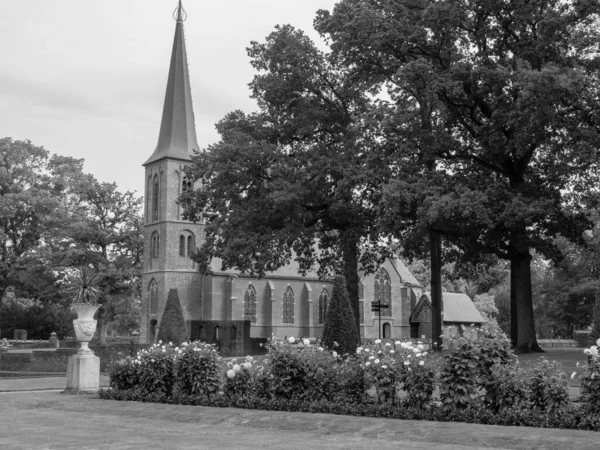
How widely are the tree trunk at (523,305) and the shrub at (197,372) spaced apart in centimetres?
1521

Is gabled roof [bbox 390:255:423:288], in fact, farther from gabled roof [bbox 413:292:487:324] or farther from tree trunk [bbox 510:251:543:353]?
tree trunk [bbox 510:251:543:353]

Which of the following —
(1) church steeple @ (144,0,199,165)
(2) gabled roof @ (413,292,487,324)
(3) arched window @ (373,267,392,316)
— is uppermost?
(1) church steeple @ (144,0,199,165)

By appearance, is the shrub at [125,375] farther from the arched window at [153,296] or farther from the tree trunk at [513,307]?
the arched window at [153,296]

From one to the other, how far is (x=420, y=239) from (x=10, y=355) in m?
22.7

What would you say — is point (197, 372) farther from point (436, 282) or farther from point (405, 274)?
point (405, 274)

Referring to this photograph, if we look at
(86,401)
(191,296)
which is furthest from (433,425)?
(191,296)

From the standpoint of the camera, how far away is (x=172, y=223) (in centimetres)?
6241

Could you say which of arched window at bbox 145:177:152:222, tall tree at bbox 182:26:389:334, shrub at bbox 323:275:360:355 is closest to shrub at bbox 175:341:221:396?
shrub at bbox 323:275:360:355

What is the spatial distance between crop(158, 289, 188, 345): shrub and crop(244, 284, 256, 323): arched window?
32044 millimetres

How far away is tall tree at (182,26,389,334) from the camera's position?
31.5 m

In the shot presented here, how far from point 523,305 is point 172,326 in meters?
14.5

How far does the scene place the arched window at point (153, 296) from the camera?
6166 centimetres

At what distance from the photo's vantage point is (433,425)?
12.7 m

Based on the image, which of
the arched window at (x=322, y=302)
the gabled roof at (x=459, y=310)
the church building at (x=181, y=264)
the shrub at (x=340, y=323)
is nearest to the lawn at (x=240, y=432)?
the shrub at (x=340, y=323)
